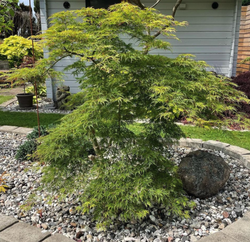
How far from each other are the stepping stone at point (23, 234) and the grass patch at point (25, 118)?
3020 millimetres

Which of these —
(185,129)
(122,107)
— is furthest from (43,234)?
(185,129)

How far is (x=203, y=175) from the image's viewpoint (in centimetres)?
245

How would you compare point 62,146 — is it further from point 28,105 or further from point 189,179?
point 28,105

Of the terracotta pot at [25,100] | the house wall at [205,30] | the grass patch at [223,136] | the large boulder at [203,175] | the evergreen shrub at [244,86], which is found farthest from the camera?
the house wall at [205,30]

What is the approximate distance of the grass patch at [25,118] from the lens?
16.6ft

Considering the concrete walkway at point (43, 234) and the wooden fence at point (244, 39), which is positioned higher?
the wooden fence at point (244, 39)

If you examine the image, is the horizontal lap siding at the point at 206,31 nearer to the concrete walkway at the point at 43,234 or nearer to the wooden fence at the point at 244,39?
the wooden fence at the point at 244,39

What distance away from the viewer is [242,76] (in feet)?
20.0

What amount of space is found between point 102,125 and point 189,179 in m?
1.07

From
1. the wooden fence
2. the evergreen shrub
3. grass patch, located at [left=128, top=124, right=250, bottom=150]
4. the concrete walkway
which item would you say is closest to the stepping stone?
the concrete walkway

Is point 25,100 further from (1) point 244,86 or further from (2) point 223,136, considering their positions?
(1) point 244,86

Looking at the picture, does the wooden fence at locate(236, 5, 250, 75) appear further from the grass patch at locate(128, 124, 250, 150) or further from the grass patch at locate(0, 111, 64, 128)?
the grass patch at locate(0, 111, 64, 128)

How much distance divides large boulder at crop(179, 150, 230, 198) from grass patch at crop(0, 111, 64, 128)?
3.02 metres

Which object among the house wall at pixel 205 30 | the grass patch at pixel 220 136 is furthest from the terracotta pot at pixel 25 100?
the grass patch at pixel 220 136
